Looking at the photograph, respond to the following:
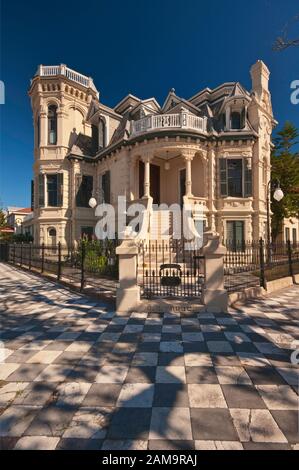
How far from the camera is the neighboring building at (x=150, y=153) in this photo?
15.3 metres

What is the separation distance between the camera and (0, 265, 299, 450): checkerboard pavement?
7.30ft

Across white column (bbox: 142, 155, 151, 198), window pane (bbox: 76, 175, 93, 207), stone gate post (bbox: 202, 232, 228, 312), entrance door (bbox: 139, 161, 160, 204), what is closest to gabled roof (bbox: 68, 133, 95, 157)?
window pane (bbox: 76, 175, 93, 207)

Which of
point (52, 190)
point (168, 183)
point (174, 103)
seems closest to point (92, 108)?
point (174, 103)

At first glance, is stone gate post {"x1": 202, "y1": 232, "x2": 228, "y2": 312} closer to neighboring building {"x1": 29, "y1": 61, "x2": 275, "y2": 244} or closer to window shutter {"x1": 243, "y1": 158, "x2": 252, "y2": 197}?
neighboring building {"x1": 29, "y1": 61, "x2": 275, "y2": 244}

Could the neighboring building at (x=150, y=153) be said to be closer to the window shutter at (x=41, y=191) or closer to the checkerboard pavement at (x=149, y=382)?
the window shutter at (x=41, y=191)

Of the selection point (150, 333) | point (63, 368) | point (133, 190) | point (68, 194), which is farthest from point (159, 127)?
point (63, 368)

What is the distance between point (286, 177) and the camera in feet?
64.5

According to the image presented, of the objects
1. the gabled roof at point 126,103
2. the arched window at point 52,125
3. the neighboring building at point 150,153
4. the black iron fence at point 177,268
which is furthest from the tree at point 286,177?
the arched window at point 52,125

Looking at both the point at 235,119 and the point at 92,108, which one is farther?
the point at 92,108

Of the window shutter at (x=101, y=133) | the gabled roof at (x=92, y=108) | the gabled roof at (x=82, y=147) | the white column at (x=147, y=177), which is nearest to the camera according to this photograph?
the white column at (x=147, y=177)

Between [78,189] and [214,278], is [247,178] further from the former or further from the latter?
[78,189]

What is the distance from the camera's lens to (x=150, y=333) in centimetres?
474

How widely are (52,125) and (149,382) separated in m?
20.3

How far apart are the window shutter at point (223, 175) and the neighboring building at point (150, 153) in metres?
0.07
